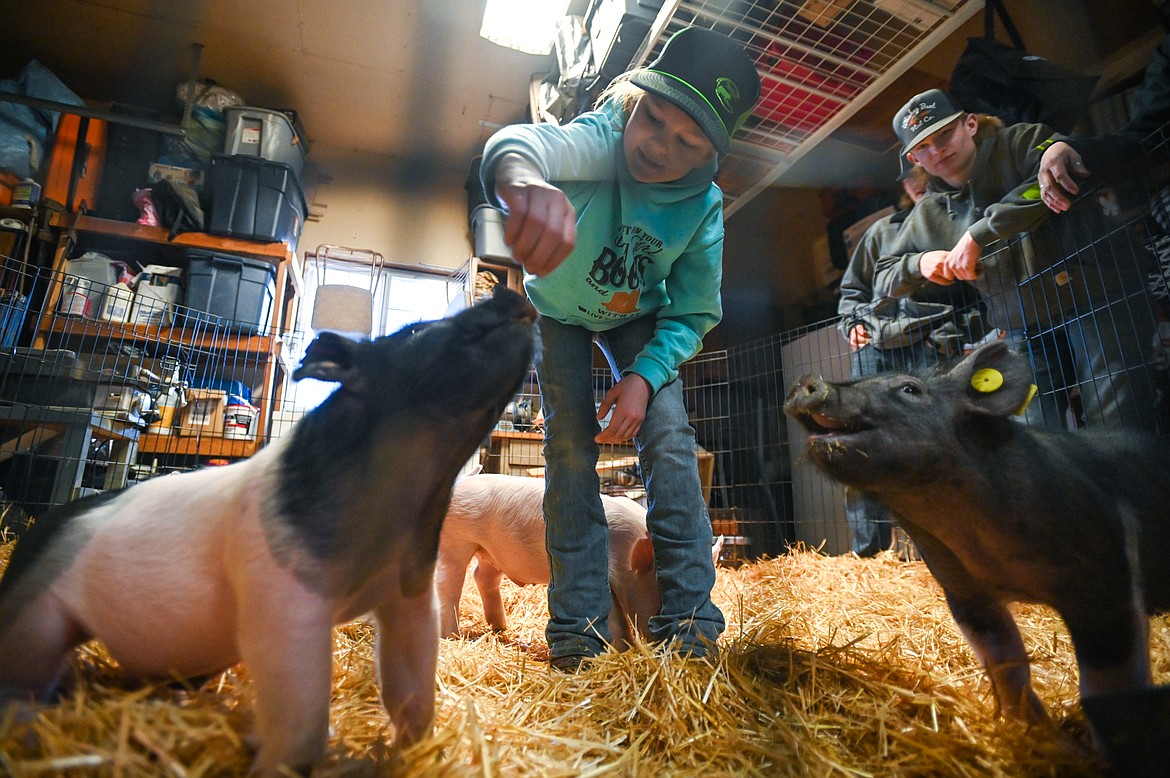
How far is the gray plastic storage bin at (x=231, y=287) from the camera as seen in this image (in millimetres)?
4062

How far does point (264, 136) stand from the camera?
4598 millimetres

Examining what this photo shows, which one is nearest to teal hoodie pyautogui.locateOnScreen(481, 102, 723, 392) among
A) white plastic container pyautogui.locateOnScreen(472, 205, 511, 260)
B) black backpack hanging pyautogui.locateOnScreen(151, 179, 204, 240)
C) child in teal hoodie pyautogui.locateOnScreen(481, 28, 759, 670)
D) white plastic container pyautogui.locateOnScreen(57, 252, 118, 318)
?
child in teal hoodie pyautogui.locateOnScreen(481, 28, 759, 670)

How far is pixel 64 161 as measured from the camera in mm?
5094

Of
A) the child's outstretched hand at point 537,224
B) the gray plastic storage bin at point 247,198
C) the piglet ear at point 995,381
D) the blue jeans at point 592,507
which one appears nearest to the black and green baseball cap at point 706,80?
the child's outstretched hand at point 537,224

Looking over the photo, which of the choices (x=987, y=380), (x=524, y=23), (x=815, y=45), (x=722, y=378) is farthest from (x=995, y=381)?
(x=524, y=23)

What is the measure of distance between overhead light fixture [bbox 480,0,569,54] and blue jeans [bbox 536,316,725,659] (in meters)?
3.88

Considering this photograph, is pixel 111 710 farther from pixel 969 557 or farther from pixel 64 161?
pixel 64 161

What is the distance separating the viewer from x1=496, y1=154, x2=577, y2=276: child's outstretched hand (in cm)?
101

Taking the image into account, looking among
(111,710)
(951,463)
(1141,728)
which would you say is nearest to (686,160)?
(951,463)

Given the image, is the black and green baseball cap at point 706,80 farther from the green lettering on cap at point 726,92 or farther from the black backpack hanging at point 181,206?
the black backpack hanging at point 181,206

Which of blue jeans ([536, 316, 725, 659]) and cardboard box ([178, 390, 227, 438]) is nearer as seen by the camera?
blue jeans ([536, 316, 725, 659])

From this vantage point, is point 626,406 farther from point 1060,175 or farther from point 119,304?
point 119,304

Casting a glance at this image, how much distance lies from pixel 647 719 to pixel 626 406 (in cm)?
83

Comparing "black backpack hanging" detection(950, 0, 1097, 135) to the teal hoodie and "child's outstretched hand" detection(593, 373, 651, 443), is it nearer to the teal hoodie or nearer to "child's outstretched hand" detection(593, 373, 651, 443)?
the teal hoodie
